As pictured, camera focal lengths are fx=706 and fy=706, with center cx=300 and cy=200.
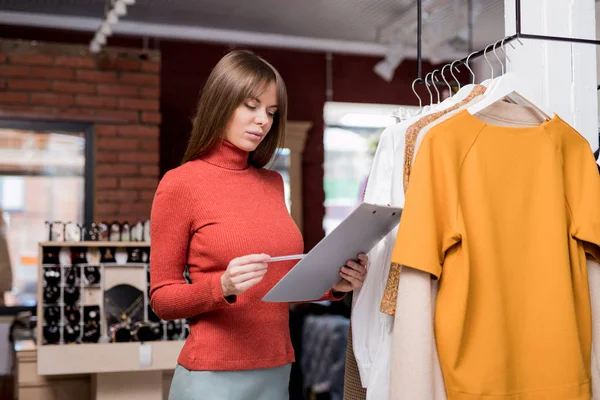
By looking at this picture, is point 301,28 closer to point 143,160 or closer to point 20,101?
point 143,160

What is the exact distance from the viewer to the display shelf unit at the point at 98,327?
3082 millimetres

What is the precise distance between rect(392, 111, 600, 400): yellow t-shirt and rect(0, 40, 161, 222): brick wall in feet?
13.1

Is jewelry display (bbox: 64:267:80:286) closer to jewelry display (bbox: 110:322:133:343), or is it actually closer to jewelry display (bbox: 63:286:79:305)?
jewelry display (bbox: 63:286:79:305)

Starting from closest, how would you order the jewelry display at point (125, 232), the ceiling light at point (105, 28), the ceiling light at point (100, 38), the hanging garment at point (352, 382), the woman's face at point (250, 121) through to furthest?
1. the woman's face at point (250, 121)
2. the hanging garment at point (352, 382)
3. the jewelry display at point (125, 232)
4. the ceiling light at point (105, 28)
5. the ceiling light at point (100, 38)

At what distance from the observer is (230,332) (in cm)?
150

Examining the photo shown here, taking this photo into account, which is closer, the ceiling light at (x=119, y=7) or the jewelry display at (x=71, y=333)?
the jewelry display at (x=71, y=333)

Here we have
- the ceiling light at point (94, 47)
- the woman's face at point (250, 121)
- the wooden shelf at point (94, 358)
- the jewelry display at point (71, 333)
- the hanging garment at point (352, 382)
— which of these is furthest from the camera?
the ceiling light at point (94, 47)

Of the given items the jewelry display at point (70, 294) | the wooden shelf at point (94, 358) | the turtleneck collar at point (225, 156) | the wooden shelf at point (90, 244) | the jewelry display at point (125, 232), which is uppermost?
the turtleneck collar at point (225, 156)

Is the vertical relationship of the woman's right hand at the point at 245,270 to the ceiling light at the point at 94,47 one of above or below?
below

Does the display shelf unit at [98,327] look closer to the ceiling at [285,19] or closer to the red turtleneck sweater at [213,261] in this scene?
the red turtleneck sweater at [213,261]

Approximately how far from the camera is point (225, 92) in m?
1.54

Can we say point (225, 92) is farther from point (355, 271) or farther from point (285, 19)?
point (285, 19)

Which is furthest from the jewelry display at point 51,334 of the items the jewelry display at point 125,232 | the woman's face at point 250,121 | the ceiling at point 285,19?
the ceiling at point 285,19

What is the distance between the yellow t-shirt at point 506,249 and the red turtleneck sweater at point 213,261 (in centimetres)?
35
